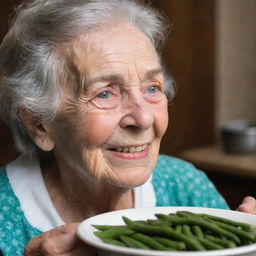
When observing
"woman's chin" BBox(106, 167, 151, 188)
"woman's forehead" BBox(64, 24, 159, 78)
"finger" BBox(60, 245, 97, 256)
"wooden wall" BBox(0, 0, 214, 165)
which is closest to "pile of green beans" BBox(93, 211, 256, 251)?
"finger" BBox(60, 245, 97, 256)

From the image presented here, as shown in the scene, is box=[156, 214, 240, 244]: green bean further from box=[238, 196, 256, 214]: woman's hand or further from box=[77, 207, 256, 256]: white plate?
box=[238, 196, 256, 214]: woman's hand

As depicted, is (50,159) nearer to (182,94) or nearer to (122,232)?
(122,232)

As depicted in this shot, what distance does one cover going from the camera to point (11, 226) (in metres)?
1.74

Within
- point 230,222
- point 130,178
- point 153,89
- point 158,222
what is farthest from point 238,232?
point 153,89

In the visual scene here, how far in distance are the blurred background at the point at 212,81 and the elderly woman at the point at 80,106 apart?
1348mm

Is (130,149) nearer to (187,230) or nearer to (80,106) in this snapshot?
(80,106)

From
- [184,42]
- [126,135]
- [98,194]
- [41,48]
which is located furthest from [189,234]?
[184,42]

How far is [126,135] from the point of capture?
163cm

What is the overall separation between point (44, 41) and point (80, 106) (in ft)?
0.76

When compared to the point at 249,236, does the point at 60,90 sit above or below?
above

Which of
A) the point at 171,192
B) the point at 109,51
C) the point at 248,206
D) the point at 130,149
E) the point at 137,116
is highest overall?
the point at 109,51

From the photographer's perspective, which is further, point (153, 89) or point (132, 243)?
point (153, 89)

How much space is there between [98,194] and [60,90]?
1.18 feet

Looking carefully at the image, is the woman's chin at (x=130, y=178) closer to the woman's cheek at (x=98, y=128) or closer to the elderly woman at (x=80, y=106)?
the elderly woman at (x=80, y=106)
